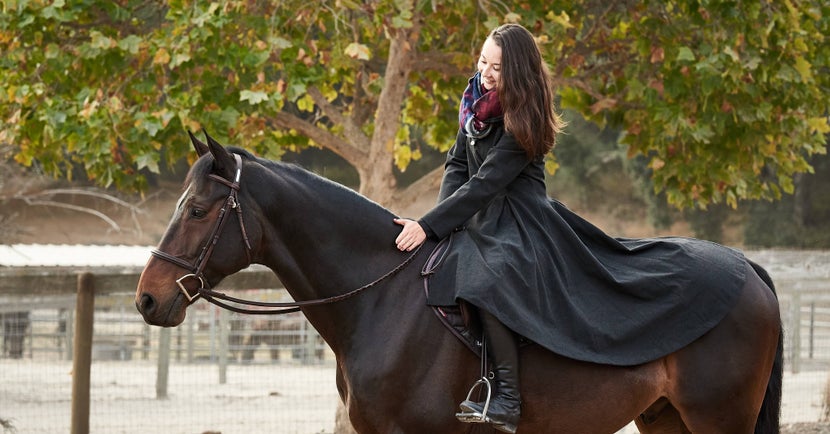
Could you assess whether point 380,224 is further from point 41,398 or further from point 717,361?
point 41,398

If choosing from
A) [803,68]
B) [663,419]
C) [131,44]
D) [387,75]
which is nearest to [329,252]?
[663,419]

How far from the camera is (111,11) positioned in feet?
23.3

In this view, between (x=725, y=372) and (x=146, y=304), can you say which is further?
(x=725, y=372)

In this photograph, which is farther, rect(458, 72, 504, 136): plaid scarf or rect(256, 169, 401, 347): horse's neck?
rect(458, 72, 504, 136): plaid scarf

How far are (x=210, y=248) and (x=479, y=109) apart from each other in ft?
Answer: 4.15

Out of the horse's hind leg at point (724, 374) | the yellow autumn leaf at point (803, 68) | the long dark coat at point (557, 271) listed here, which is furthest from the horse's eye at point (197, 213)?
the yellow autumn leaf at point (803, 68)

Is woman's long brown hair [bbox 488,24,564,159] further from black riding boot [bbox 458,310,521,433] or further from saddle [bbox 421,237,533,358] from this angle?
black riding boot [bbox 458,310,521,433]

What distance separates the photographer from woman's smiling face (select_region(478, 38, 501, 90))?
3.90 meters

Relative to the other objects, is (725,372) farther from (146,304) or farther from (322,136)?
(322,136)

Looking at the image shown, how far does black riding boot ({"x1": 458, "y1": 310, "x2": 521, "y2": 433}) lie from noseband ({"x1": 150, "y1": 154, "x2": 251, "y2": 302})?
3.23ft

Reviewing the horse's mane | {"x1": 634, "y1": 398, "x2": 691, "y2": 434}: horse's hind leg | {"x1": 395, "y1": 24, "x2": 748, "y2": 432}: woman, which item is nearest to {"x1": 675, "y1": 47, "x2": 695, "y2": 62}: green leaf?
{"x1": 395, "y1": 24, "x2": 748, "y2": 432}: woman

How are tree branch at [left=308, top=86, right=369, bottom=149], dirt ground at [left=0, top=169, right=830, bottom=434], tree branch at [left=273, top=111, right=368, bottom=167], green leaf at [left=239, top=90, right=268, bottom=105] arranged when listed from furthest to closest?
1. dirt ground at [left=0, top=169, right=830, bottom=434]
2. tree branch at [left=308, top=86, right=369, bottom=149]
3. tree branch at [left=273, top=111, right=368, bottom=167]
4. green leaf at [left=239, top=90, right=268, bottom=105]

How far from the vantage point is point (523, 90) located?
3852mm

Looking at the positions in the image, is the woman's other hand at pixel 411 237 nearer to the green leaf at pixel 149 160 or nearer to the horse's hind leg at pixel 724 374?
the horse's hind leg at pixel 724 374
